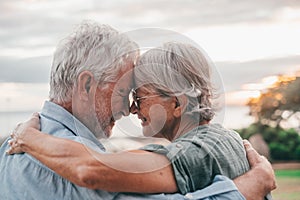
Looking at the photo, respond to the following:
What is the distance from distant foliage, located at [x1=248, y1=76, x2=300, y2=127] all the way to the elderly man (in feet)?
26.1

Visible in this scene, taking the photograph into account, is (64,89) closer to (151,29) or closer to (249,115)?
(151,29)

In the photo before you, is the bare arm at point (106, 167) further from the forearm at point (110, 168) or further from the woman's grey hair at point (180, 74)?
the woman's grey hair at point (180, 74)

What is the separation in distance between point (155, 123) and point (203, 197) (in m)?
0.21

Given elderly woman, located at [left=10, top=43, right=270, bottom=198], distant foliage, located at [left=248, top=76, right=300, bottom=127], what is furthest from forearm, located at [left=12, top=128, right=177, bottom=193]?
distant foliage, located at [left=248, top=76, right=300, bottom=127]

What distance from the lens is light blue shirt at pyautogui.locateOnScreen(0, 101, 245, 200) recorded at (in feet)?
4.12

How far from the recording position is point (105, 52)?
134cm

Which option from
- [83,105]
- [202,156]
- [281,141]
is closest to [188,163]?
[202,156]

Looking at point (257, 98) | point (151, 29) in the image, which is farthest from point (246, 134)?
point (151, 29)

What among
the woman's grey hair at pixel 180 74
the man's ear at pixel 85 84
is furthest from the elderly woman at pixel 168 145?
the man's ear at pixel 85 84

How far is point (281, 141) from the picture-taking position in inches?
388

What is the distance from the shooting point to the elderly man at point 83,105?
1.30m

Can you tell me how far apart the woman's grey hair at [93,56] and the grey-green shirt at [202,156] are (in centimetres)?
22

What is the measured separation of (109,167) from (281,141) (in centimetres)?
900

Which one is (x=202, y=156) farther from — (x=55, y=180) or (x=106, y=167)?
(x=55, y=180)
